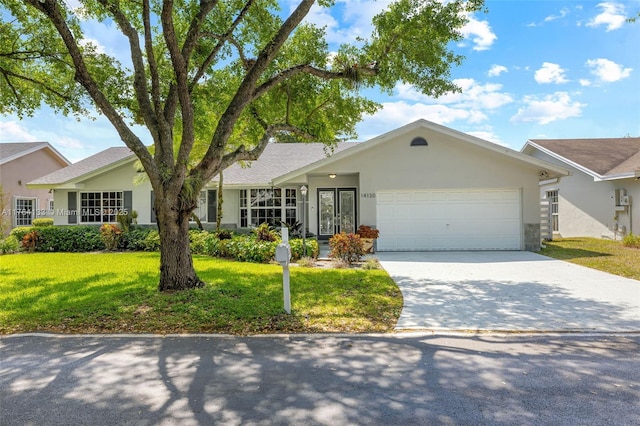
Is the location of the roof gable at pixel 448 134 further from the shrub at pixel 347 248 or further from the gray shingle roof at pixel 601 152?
the gray shingle roof at pixel 601 152

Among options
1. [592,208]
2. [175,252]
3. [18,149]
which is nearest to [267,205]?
[175,252]

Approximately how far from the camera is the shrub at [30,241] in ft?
51.1

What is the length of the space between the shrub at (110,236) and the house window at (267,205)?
17.1ft

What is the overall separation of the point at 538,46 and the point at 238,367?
13637 millimetres

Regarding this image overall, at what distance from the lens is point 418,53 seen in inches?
342

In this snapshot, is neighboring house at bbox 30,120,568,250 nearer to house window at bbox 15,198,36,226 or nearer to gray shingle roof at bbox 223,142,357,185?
gray shingle roof at bbox 223,142,357,185

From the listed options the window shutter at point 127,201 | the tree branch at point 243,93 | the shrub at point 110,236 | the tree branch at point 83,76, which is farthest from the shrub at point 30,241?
the tree branch at point 243,93

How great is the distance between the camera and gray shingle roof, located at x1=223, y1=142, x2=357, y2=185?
668 inches

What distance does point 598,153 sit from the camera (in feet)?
62.9

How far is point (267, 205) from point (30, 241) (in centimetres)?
996

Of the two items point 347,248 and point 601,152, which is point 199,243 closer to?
point 347,248

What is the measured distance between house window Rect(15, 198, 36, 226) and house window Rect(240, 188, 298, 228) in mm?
14578

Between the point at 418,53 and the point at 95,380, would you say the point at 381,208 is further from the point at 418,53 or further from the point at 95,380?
the point at 95,380

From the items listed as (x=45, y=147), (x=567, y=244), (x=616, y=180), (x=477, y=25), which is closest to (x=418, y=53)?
(x=477, y=25)
